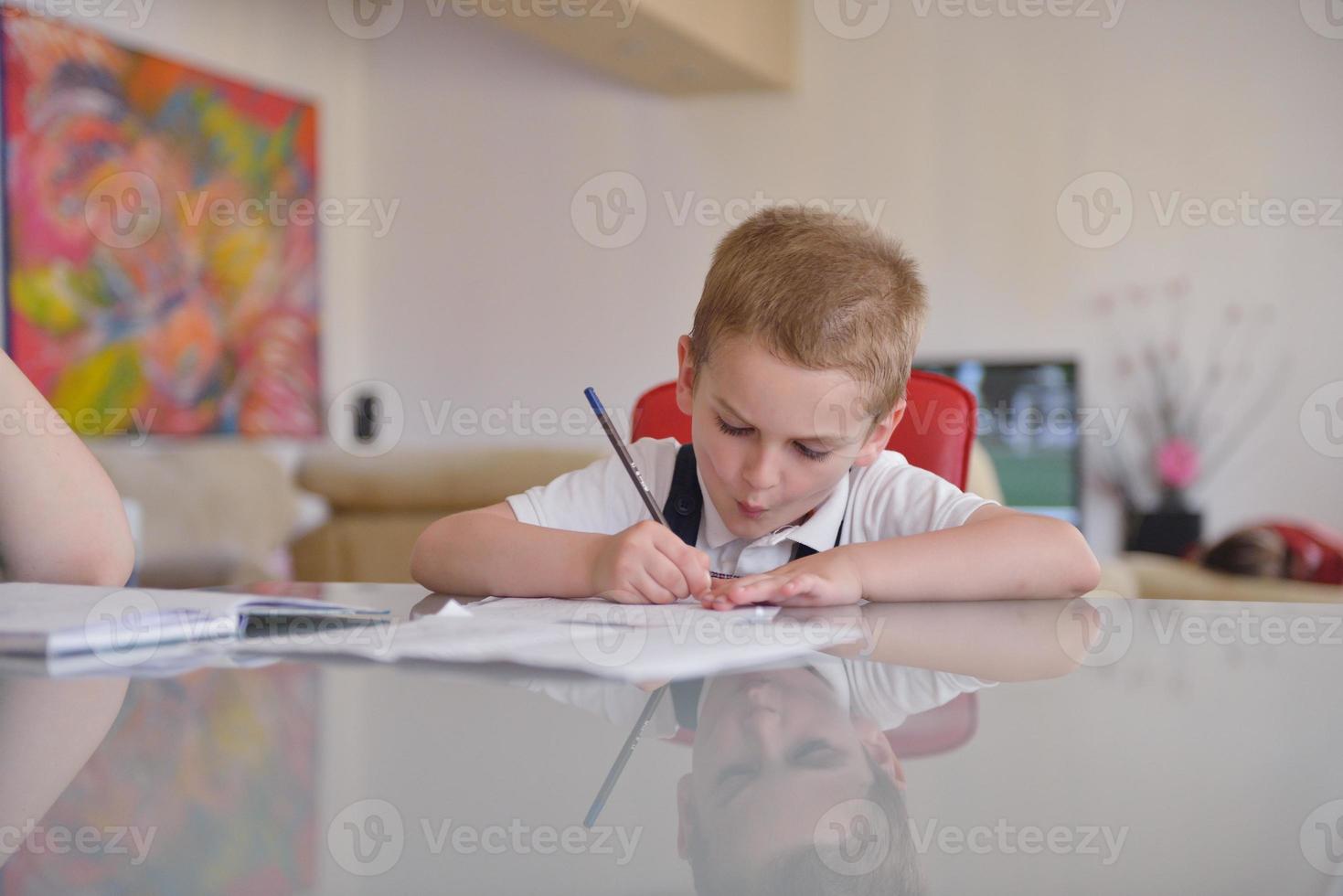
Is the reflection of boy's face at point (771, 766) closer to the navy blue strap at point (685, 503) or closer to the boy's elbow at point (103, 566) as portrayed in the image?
the boy's elbow at point (103, 566)

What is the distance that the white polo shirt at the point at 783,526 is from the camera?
1138 mm

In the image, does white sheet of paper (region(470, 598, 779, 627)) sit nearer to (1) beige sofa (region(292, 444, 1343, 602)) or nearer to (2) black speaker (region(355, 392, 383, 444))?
(1) beige sofa (region(292, 444, 1343, 602))

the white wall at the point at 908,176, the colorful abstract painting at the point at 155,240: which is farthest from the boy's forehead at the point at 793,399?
the white wall at the point at 908,176

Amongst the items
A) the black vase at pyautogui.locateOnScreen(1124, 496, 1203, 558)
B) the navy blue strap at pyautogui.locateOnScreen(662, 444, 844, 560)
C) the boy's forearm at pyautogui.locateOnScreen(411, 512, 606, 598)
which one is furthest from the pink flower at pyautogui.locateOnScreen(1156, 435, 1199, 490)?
the boy's forearm at pyautogui.locateOnScreen(411, 512, 606, 598)

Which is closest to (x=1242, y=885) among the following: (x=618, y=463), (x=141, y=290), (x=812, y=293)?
(x=812, y=293)

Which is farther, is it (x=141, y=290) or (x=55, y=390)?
(x=141, y=290)

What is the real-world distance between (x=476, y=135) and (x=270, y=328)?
4.18 ft

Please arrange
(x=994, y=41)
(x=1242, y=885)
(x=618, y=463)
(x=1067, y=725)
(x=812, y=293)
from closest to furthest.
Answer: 1. (x=1242, y=885)
2. (x=1067, y=725)
3. (x=812, y=293)
4. (x=618, y=463)
5. (x=994, y=41)

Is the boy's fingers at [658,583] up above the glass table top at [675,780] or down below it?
below

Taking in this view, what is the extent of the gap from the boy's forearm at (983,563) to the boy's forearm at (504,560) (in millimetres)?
195

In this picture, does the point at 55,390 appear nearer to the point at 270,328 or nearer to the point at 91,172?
the point at 91,172

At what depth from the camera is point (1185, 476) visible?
15.5 feet

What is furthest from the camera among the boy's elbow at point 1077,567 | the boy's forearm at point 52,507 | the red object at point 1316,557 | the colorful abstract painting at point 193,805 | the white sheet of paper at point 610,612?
the red object at point 1316,557

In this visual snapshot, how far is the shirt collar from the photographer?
1129mm
